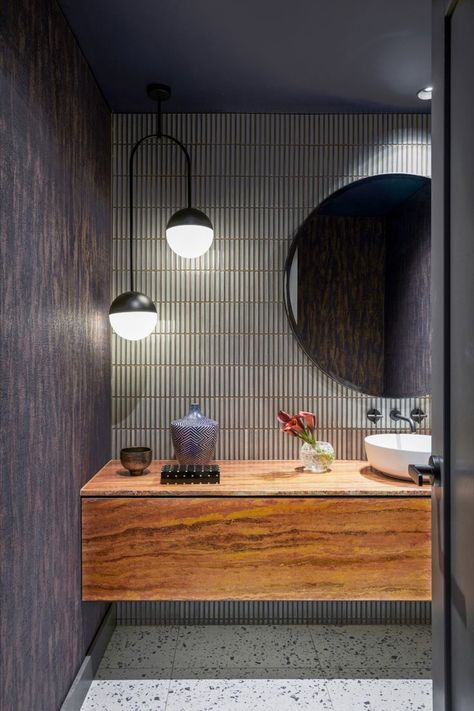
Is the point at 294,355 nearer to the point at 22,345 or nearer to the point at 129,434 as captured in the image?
the point at 129,434

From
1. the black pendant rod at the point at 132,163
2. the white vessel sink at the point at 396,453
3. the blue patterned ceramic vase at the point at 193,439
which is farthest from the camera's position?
the black pendant rod at the point at 132,163

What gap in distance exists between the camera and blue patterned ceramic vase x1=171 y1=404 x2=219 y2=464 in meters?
2.38

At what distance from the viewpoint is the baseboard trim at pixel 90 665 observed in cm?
193

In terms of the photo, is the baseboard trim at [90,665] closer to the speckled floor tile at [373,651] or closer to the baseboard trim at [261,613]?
the baseboard trim at [261,613]

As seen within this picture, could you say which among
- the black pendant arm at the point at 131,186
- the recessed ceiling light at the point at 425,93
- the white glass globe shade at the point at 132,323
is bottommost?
the white glass globe shade at the point at 132,323

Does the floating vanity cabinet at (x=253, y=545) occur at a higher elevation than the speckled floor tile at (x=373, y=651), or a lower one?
higher

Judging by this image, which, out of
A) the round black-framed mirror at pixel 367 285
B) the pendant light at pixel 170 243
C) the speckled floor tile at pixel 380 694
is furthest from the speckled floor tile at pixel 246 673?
the pendant light at pixel 170 243

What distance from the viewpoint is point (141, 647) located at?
2.45 meters

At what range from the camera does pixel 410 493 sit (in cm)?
212

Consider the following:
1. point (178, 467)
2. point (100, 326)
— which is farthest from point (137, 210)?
point (178, 467)

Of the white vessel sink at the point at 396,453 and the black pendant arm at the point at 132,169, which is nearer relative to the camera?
the white vessel sink at the point at 396,453

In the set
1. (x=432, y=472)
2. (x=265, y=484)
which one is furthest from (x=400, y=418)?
(x=432, y=472)

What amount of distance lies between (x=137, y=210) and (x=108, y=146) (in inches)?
12.9

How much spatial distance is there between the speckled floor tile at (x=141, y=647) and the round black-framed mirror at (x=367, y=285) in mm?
1469
